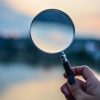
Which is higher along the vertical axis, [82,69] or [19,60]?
[19,60]

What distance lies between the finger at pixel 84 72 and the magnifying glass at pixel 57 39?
0.22 ft

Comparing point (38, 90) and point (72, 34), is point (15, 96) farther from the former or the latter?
point (72, 34)

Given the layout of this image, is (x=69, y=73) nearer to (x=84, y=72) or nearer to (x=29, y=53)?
(x=84, y=72)

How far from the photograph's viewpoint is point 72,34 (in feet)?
4.51

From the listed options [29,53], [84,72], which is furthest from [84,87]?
[29,53]

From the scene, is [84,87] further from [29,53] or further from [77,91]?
[29,53]

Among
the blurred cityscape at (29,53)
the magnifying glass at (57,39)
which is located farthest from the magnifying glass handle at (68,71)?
the blurred cityscape at (29,53)

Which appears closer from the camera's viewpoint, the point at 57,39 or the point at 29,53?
the point at 57,39

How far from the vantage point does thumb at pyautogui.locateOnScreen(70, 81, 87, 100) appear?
131 centimetres

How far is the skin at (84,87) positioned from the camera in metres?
1.30

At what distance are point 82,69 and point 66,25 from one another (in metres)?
0.13

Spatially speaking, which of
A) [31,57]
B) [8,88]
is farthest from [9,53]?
[8,88]

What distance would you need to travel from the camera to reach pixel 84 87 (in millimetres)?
1368

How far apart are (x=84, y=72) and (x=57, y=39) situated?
0.14 m
